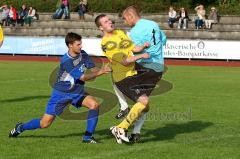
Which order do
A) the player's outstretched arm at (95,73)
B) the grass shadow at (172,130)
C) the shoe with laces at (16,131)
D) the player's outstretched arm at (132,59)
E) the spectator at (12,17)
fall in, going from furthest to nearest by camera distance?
the spectator at (12,17) → the grass shadow at (172,130) → the shoe with laces at (16,131) → the player's outstretched arm at (132,59) → the player's outstretched arm at (95,73)

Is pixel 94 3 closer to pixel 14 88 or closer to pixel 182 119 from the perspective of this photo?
pixel 14 88

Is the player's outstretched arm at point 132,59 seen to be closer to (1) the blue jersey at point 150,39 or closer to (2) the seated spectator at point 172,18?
(1) the blue jersey at point 150,39

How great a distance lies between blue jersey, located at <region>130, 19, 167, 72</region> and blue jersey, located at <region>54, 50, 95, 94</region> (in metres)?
0.86

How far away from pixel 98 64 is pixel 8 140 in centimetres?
189

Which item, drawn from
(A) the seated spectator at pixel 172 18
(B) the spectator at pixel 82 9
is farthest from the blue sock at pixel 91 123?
(B) the spectator at pixel 82 9

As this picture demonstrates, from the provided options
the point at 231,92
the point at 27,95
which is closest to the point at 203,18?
the point at 231,92

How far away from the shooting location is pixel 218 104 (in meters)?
15.6

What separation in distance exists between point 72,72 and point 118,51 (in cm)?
97

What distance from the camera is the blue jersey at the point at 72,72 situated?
9.66 m

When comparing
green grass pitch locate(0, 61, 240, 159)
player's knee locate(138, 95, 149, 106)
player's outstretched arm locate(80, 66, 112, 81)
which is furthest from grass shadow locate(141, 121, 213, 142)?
Answer: player's outstretched arm locate(80, 66, 112, 81)

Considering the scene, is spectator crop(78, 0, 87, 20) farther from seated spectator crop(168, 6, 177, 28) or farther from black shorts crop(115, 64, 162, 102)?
black shorts crop(115, 64, 162, 102)

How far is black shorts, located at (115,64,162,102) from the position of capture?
9.91 m

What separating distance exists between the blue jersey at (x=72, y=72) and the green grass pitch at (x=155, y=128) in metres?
0.85

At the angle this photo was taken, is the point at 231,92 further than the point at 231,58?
No
